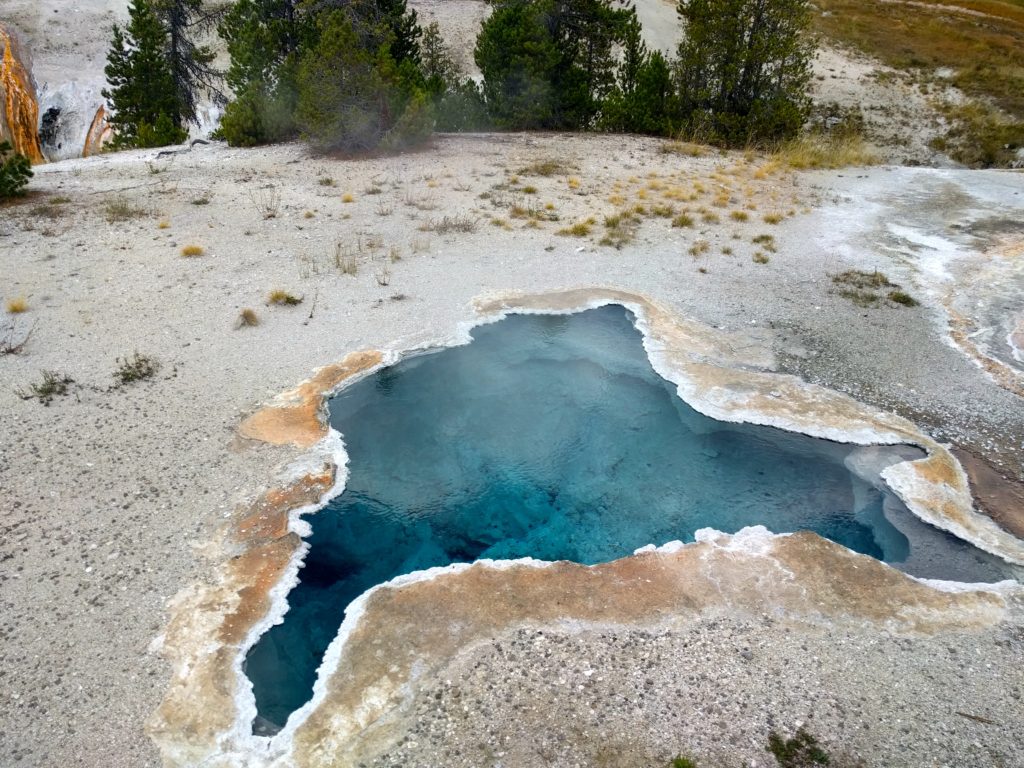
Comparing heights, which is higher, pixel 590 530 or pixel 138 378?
pixel 138 378

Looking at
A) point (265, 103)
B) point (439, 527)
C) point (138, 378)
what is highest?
point (265, 103)

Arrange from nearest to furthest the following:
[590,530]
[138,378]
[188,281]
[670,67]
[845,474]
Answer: [590,530] < [845,474] < [138,378] < [188,281] < [670,67]

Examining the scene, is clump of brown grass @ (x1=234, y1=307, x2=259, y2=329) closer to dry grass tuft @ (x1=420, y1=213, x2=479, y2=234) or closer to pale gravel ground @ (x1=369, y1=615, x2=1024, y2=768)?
dry grass tuft @ (x1=420, y1=213, x2=479, y2=234)

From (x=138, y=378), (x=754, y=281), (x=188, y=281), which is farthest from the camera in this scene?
(x=754, y=281)

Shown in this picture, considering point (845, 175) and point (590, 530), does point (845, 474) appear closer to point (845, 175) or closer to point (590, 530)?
point (590, 530)

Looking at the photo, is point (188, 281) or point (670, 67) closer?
point (188, 281)

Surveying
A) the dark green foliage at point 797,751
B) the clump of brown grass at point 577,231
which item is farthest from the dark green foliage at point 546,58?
the dark green foliage at point 797,751

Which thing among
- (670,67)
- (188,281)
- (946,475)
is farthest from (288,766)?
(670,67)

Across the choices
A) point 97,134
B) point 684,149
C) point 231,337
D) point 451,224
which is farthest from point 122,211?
point 97,134
